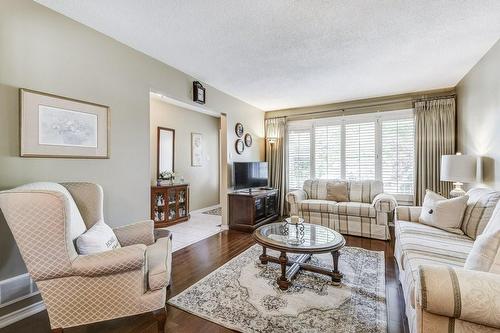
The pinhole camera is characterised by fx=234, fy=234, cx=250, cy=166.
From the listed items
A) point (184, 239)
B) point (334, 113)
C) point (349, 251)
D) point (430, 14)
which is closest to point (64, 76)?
point (184, 239)

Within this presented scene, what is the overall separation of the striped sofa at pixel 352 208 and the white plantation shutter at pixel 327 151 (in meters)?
0.43

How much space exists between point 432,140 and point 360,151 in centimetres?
116

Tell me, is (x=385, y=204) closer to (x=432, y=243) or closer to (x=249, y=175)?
(x=432, y=243)

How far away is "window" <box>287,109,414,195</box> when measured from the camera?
14.4 feet

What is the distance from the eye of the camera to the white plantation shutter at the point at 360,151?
4664 millimetres

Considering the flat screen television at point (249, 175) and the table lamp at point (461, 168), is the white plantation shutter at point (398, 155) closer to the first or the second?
the table lamp at point (461, 168)

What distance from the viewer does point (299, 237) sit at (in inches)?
97.8

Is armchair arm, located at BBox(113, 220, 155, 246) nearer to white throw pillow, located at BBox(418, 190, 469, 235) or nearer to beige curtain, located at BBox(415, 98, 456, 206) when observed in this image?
white throw pillow, located at BBox(418, 190, 469, 235)

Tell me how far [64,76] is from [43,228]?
151cm

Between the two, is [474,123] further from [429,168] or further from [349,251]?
[349,251]

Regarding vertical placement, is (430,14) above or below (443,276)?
above

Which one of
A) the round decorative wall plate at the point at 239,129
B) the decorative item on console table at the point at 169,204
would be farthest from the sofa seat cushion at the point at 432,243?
the decorative item on console table at the point at 169,204

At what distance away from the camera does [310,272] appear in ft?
8.34

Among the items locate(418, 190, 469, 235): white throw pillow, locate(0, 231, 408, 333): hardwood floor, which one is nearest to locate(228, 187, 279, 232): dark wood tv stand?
locate(0, 231, 408, 333): hardwood floor
